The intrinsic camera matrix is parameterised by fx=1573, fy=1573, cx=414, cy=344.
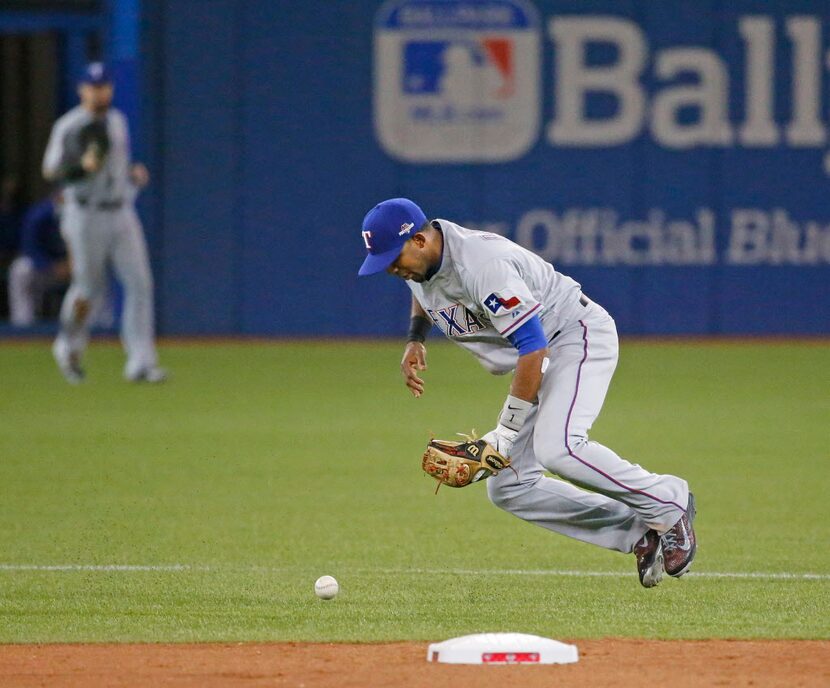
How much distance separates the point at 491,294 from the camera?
5648 mm

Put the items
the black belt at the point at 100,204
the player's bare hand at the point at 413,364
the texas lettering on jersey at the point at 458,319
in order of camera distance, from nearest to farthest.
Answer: the texas lettering on jersey at the point at 458,319
the player's bare hand at the point at 413,364
the black belt at the point at 100,204

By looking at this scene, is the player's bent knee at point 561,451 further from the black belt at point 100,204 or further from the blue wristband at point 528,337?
the black belt at point 100,204

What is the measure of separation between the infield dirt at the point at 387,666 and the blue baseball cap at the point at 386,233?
1387 mm

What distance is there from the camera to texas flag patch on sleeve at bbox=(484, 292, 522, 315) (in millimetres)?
5633

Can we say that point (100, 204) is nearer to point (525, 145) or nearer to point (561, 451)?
point (525, 145)

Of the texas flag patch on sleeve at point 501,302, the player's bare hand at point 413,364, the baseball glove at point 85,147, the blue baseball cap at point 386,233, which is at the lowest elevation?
the player's bare hand at point 413,364

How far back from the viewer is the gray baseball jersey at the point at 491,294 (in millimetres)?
5660

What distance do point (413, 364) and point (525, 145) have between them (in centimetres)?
1143

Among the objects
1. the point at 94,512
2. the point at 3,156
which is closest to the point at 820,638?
the point at 94,512

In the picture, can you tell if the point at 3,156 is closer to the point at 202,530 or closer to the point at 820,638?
the point at 202,530

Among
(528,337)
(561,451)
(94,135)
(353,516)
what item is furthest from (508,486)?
(94,135)

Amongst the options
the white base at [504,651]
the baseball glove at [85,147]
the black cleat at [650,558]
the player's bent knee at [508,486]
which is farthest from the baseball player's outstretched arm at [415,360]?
the baseball glove at [85,147]

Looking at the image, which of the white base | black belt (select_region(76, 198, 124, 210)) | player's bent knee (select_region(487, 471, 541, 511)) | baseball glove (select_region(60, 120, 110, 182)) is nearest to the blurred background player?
black belt (select_region(76, 198, 124, 210))

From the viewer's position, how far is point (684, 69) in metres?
17.3
